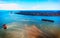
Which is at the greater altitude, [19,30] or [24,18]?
[24,18]

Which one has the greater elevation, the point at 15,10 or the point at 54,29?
the point at 15,10

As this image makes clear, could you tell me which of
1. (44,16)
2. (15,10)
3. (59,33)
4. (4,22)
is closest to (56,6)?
(44,16)

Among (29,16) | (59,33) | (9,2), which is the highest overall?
(9,2)

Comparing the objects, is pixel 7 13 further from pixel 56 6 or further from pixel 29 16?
pixel 56 6

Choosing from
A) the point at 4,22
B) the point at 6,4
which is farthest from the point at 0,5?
the point at 4,22

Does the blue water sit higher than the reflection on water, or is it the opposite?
the blue water

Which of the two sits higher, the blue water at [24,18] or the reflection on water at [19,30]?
the blue water at [24,18]

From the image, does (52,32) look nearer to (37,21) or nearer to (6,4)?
(37,21)

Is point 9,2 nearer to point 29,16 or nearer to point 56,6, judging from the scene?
point 29,16

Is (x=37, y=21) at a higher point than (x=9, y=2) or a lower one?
lower
